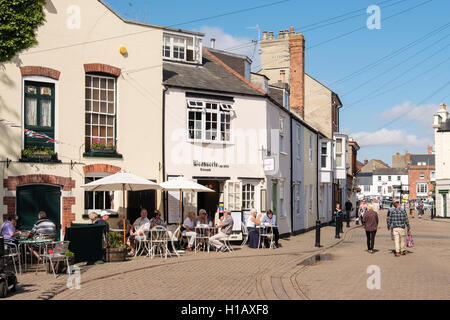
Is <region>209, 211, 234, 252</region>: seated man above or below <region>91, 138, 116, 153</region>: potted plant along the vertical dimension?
below

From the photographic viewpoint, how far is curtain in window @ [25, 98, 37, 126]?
17.8 m

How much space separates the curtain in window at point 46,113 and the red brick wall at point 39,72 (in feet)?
2.88

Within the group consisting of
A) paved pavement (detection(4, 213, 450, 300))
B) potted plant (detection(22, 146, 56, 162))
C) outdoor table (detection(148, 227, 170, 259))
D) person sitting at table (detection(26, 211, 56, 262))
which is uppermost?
potted plant (detection(22, 146, 56, 162))

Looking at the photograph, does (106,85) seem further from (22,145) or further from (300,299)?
(300,299)

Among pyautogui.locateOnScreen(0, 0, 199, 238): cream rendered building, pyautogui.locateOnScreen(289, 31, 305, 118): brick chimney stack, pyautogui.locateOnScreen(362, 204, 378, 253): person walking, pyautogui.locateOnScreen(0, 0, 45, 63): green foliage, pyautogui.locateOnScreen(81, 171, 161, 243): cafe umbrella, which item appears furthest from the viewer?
pyautogui.locateOnScreen(289, 31, 305, 118): brick chimney stack

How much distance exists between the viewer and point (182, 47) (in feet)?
79.4

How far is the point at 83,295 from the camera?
10383 mm

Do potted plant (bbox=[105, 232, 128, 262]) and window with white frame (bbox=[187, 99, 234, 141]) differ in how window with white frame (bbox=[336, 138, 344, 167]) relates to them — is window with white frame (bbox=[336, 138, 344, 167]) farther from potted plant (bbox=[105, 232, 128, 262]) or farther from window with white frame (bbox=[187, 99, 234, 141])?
potted plant (bbox=[105, 232, 128, 262])

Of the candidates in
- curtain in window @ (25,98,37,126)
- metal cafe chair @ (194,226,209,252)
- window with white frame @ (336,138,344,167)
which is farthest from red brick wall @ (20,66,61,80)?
window with white frame @ (336,138,344,167)

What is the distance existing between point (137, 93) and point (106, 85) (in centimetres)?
118

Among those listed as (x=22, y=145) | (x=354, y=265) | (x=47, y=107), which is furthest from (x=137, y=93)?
(x=354, y=265)

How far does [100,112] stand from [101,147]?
1.28 metres

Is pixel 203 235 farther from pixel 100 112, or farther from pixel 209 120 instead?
pixel 100 112

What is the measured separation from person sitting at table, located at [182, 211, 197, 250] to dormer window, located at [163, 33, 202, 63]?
7641mm
